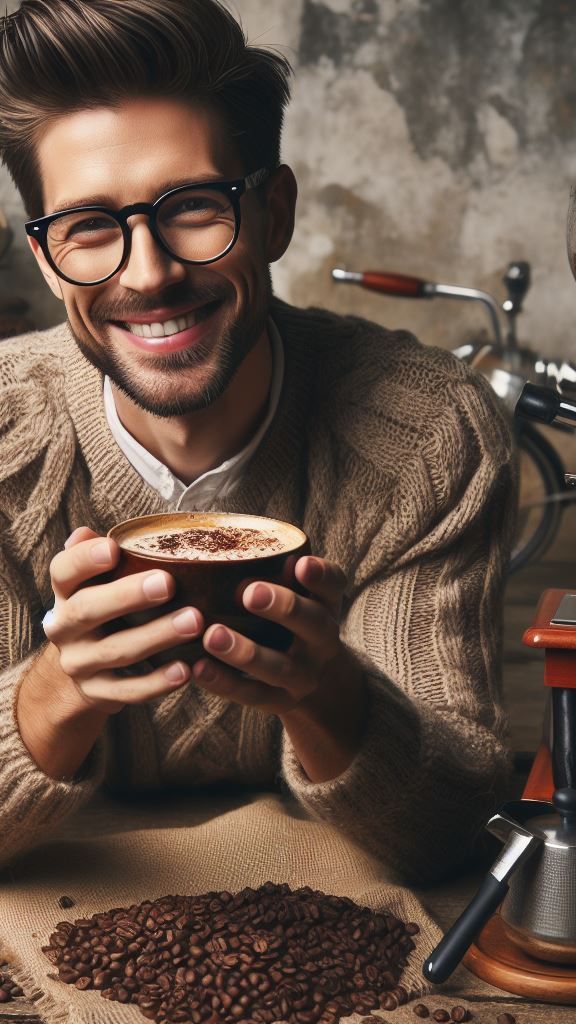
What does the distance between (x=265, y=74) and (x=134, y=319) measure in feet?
1.25

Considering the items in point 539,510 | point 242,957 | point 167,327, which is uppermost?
point 167,327

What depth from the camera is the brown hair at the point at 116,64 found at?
153cm

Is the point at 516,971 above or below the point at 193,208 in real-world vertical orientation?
below

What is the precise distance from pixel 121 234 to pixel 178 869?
0.77m

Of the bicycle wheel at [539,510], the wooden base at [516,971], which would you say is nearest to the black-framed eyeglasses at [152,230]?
the wooden base at [516,971]

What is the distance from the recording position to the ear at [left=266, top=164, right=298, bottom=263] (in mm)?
1714

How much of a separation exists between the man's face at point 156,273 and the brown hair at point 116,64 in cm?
2

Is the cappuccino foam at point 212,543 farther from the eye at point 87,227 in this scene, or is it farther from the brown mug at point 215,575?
the eye at point 87,227

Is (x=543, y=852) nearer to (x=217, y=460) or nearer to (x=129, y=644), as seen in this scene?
(x=129, y=644)

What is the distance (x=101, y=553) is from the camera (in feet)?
3.82

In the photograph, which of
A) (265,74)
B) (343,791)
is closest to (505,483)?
(343,791)

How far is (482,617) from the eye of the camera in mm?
1736

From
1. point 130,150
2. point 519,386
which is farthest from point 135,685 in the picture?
point 519,386

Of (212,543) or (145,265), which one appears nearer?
(212,543)
